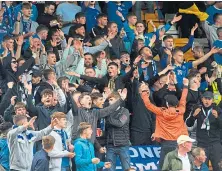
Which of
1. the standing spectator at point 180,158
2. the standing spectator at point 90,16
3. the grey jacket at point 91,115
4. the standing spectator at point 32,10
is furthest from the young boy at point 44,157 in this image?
the standing spectator at point 90,16

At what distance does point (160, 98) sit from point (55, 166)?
3.57 m

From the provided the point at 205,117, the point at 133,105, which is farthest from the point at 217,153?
the point at 133,105

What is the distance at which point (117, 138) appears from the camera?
18.0 m

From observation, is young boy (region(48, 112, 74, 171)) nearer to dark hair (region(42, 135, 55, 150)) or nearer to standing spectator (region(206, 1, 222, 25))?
dark hair (region(42, 135, 55, 150))

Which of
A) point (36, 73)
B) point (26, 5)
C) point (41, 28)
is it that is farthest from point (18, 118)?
point (26, 5)

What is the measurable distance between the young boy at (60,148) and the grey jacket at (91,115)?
747 millimetres

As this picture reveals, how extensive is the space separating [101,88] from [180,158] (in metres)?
3.39

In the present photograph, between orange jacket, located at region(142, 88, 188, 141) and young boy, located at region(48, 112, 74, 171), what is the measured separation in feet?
6.89

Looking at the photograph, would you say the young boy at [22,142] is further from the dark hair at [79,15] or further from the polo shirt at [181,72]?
the dark hair at [79,15]

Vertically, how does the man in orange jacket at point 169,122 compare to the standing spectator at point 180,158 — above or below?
above

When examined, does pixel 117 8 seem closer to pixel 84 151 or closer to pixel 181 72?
pixel 181 72

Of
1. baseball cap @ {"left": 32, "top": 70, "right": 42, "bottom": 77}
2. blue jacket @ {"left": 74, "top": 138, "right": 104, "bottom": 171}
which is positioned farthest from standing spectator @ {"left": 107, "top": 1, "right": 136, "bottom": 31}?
blue jacket @ {"left": 74, "top": 138, "right": 104, "bottom": 171}

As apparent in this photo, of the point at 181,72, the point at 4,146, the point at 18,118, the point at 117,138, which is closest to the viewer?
the point at 18,118

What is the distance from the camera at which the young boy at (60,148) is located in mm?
16531
